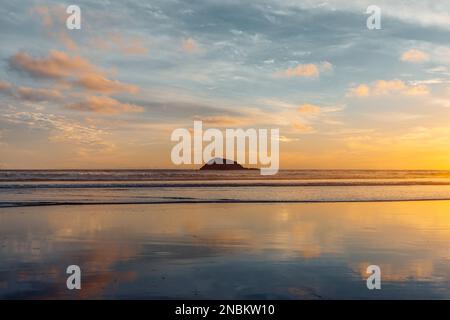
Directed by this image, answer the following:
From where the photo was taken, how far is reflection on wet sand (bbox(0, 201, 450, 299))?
28.5 ft

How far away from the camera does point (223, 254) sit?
471 inches

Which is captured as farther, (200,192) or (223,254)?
(200,192)

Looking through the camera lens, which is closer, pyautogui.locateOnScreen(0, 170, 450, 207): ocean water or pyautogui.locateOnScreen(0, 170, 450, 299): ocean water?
pyautogui.locateOnScreen(0, 170, 450, 299): ocean water

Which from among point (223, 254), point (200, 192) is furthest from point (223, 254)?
point (200, 192)

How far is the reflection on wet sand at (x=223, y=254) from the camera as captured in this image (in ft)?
28.5

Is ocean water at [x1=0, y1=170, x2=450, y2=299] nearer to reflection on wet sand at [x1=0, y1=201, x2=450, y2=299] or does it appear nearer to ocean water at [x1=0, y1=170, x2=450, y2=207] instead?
reflection on wet sand at [x1=0, y1=201, x2=450, y2=299]

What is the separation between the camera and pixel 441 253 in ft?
39.5

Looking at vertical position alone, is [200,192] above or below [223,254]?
above

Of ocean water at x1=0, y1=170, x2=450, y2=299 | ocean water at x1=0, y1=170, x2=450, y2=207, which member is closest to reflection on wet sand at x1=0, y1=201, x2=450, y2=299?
ocean water at x1=0, y1=170, x2=450, y2=299

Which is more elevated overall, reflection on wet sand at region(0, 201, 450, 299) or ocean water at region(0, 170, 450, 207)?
ocean water at region(0, 170, 450, 207)

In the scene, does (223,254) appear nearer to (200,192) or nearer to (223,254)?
(223,254)

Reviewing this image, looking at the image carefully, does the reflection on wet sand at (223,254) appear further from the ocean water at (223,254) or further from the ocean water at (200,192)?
the ocean water at (200,192)

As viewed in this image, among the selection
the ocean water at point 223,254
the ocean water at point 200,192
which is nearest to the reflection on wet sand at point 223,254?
the ocean water at point 223,254

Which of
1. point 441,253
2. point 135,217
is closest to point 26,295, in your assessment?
point 441,253
